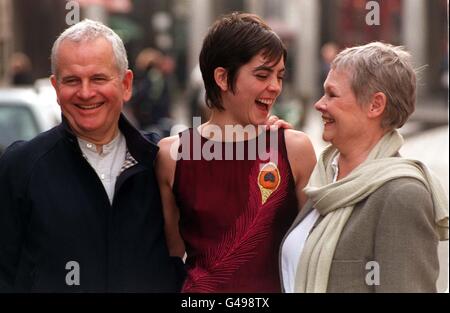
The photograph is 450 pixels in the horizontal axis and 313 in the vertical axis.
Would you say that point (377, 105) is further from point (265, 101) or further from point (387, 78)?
point (265, 101)

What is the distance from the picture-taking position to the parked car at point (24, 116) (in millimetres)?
8344

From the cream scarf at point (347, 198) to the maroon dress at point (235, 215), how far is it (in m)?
0.34

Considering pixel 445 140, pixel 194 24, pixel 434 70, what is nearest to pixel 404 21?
pixel 434 70

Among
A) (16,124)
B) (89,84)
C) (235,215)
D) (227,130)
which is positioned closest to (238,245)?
(235,215)

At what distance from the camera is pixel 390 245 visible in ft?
9.59

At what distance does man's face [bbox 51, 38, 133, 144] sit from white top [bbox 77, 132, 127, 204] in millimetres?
65

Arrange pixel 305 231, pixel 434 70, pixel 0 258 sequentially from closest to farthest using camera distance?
pixel 305 231 → pixel 0 258 → pixel 434 70

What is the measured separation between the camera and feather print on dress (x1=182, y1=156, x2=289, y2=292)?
3492mm

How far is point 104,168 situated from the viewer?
3523mm

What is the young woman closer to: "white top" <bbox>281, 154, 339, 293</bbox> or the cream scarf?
"white top" <bbox>281, 154, 339, 293</bbox>

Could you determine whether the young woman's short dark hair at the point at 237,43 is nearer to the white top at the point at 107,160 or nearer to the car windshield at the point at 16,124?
the white top at the point at 107,160

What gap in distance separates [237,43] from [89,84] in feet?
1.70
